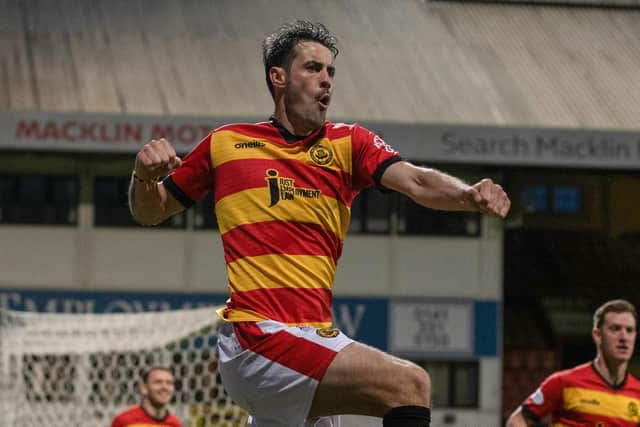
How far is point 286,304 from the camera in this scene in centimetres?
467

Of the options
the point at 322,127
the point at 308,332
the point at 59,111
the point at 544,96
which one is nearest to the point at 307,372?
the point at 308,332

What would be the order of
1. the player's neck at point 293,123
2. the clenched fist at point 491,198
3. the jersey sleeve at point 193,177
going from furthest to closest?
the jersey sleeve at point 193,177
the player's neck at point 293,123
the clenched fist at point 491,198

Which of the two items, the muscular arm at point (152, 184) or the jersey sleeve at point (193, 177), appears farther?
the jersey sleeve at point (193, 177)

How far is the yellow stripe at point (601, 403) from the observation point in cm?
847

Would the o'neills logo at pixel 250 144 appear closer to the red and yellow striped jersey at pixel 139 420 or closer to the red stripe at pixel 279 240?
the red stripe at pixel 279 240

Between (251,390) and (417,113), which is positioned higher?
(417,113)

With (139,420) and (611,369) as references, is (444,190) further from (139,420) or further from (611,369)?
(139,420)

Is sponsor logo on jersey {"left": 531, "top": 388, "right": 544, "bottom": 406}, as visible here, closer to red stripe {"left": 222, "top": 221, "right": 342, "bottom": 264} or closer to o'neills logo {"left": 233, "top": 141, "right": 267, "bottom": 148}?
red stripe {"left": 222, "top": 221, "right": 342, "bottom": 264}

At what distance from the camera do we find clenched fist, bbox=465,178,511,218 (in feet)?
13.8

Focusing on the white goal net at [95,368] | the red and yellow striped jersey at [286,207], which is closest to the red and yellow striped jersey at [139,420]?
the white goal net at [95,368]

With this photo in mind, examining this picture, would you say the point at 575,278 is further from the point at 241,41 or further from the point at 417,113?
the point at 241,41

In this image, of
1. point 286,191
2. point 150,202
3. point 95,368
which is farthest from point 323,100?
point 95,368

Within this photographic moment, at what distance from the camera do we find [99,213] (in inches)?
1114

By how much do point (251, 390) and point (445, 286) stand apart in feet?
80.8
